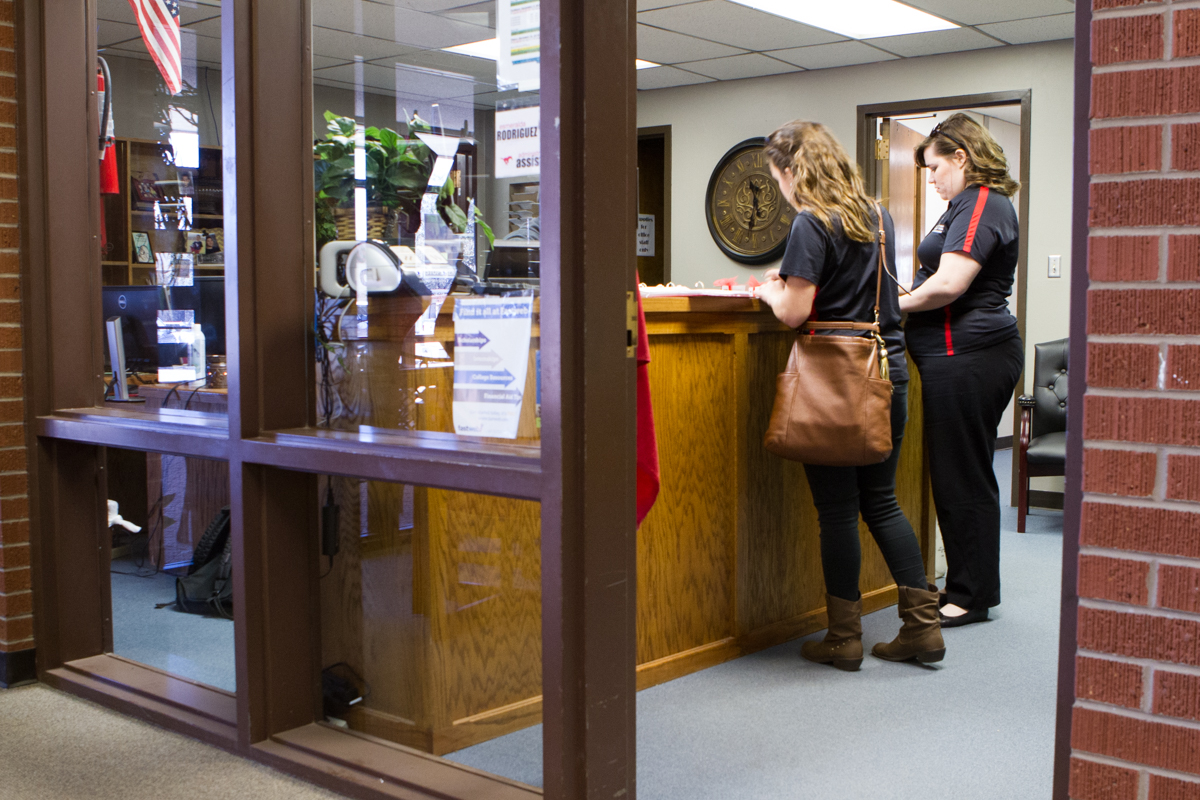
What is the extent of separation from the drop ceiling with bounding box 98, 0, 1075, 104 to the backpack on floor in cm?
109

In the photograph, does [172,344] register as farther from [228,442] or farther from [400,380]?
[400,380]

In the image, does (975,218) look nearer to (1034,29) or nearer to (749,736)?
(749,736)

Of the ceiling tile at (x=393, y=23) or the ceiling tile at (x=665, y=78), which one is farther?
the ceiling tile at (x=665, y=78)

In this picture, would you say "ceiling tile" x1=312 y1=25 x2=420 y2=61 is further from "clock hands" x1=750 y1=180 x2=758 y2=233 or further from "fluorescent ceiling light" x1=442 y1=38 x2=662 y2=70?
"clock hands" x1=750 y1=180 x2=758 y2=233

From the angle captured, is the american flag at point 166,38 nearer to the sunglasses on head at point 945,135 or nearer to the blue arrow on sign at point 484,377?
the blue arrow on sign at point 484,377

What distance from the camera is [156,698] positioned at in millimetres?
2529

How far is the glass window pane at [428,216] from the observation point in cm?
191

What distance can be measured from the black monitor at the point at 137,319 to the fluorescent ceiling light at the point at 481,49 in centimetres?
115

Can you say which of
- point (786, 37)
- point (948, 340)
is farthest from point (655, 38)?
point (948, 340)

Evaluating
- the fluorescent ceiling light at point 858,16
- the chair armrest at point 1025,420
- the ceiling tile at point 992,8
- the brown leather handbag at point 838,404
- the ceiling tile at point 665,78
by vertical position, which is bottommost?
the chair armrest at point 1025,420

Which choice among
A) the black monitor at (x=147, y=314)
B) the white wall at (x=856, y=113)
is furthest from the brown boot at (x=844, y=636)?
the white wall at (x=856, y=113)

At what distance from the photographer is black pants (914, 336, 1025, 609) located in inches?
124

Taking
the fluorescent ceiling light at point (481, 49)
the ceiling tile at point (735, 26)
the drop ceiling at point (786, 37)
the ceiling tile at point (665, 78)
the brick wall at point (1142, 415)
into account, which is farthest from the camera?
the ceiling tile at point (665, 78)

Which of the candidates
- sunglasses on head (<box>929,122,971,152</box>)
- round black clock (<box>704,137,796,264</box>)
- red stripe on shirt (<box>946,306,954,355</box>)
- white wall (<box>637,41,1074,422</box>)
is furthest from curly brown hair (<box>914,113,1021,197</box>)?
round black clock (<box>704,137,796,264</box>)
